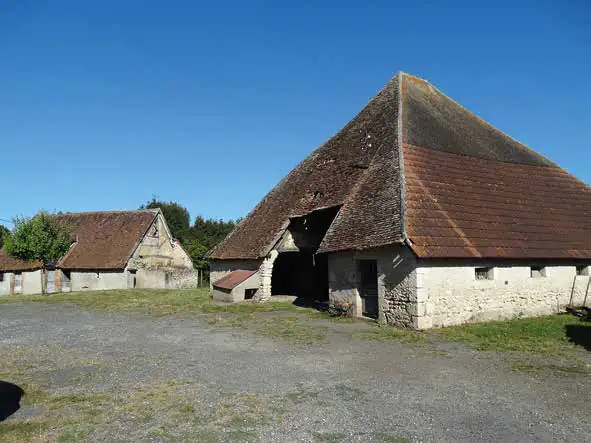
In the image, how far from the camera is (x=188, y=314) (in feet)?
50.7

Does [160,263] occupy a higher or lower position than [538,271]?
higher

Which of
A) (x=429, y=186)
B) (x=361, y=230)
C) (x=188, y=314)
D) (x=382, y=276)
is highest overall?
(x=429, y=186)

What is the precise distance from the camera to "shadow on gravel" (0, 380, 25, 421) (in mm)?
5582

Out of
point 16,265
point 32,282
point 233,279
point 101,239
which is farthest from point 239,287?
point 16,265

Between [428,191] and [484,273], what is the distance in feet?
9.70

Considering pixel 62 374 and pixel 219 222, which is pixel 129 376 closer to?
A: pixel 62 374

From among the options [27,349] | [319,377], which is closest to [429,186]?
[319,377]

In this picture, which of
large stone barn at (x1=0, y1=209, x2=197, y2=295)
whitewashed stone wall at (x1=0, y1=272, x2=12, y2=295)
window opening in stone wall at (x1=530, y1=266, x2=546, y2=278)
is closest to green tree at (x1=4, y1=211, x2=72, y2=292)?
large stone barn at (x1=0, y1=209, x2=197, y2=295)

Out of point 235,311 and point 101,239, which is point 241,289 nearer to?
point 235,311

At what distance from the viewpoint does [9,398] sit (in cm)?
611

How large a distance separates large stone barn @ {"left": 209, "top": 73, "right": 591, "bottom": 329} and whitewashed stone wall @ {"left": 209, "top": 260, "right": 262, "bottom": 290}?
0.32 ft

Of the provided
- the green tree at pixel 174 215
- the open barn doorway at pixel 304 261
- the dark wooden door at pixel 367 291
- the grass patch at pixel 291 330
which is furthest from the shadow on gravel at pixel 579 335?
the green tree at pixel 174 215

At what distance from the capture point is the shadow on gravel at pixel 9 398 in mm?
5582

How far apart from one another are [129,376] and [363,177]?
1115 cm
